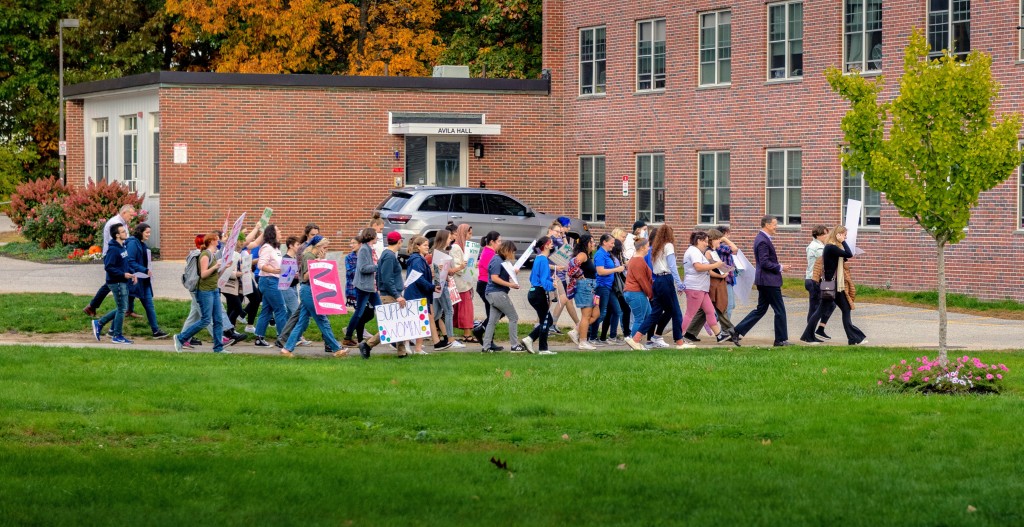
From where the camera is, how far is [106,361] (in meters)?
16.1

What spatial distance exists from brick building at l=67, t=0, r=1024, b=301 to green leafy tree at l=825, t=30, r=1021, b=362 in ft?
44.7

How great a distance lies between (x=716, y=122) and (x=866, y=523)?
979 inches

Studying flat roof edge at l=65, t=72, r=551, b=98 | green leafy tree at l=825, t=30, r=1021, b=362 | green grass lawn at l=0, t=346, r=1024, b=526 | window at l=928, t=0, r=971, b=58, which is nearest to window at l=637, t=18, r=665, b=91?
flat roof edge at l=65, t=72, r=551, b=98

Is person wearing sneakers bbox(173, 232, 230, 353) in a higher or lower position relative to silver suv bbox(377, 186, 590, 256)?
lower

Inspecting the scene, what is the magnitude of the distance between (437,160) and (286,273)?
685 inches

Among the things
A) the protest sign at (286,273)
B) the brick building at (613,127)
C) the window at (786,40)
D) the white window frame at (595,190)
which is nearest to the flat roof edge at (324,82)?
the brick building at (613,127)

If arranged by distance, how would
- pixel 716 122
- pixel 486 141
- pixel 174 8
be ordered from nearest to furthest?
1. pixel 716 122
2. pixel 486 141
3. pixel 174 8

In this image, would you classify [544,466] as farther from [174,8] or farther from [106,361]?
[174,8]

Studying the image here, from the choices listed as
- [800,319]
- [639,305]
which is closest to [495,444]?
[639,305]

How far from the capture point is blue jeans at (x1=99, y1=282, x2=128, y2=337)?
18781mm

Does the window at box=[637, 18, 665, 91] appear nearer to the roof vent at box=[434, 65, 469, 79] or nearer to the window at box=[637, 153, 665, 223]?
the window at box=[637, 153, 665, 223]

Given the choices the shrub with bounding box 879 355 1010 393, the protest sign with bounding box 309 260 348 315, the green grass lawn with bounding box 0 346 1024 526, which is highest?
the protest sign with bounding box 309 260 348 315

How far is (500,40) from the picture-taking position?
4394 centimetres

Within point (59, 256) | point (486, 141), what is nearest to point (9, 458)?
point (59, 256)
